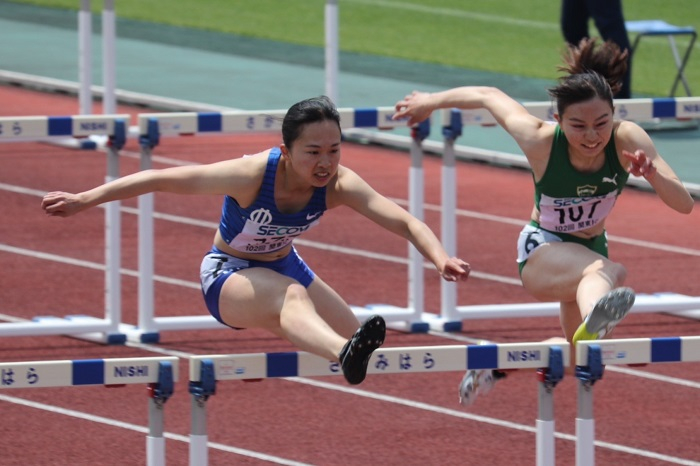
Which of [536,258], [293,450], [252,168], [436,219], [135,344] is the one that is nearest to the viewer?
[252,168]

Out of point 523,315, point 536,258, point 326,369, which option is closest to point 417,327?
point 523,315

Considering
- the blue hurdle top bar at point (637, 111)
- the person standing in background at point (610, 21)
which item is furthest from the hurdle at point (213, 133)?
the person standing in background at point (610, 21)

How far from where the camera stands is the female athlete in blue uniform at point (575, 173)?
629 centimetres

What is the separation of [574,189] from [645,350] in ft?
4.07

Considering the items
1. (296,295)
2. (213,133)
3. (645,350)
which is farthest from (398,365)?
(213,133)

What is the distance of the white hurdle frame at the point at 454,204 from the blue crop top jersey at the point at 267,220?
2.60 m

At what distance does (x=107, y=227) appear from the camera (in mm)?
8758

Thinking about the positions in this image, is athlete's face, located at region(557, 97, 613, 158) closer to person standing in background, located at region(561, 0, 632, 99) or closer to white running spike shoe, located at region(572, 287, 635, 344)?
white running spike shoe, located at region(572, 287, 635, 344)

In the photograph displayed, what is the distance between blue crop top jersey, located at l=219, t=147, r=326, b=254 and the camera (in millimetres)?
6141

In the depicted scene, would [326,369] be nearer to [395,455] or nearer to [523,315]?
[395,455]

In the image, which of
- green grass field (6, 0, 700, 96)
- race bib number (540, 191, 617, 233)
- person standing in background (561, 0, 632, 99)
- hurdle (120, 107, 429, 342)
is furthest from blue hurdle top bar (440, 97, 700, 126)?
green grass field (6, 0, 700, 96)

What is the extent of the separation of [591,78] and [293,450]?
2.22 m

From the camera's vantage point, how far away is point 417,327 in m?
9.12

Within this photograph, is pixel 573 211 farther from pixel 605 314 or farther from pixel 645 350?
pixel 645 350
